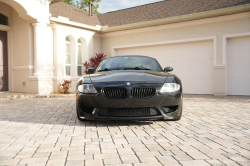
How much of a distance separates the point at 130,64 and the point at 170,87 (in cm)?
146

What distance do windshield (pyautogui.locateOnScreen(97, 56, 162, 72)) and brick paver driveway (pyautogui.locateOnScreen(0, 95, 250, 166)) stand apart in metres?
1.33

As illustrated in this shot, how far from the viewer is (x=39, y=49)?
34.6ft

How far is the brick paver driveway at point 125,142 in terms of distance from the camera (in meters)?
2.47

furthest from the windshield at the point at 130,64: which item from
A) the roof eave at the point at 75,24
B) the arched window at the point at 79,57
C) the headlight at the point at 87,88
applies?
the arched window at the point at 79,57

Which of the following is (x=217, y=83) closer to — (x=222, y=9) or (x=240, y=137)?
(x=222, y=9)

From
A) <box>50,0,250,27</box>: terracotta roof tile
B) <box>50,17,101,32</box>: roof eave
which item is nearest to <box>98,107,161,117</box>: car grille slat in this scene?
<box>50,17,101,32</box>: roof eave

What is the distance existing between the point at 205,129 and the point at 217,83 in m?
7.20

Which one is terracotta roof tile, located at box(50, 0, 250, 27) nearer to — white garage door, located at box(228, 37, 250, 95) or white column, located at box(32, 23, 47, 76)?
white column, located at box(32, 23, 47, 76)

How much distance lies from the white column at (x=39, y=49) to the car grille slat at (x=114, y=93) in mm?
7494

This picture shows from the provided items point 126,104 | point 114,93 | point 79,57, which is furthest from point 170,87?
point 79,57

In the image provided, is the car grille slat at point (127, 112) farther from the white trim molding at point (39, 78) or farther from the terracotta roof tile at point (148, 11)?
the terracotta roof tile at point (148, 11)

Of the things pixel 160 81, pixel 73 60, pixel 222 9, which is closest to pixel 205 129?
pixel 160 81

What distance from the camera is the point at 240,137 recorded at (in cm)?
337

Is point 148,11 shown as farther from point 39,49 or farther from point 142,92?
point 142,92
